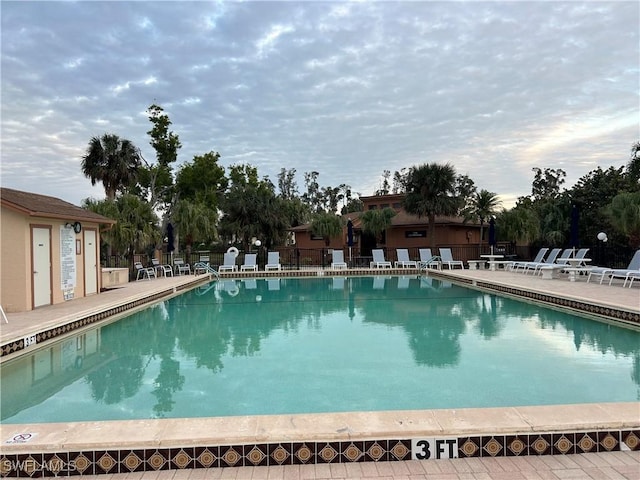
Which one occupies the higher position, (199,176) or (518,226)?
(199,176)

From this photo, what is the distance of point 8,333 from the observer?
647 cm

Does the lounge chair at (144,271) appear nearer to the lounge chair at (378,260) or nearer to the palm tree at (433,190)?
the lounge chair at (378,260)

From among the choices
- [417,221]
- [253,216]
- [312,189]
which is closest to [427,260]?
[417,221]

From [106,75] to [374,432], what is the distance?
62.4ft

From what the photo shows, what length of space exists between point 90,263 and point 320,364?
28.4ft

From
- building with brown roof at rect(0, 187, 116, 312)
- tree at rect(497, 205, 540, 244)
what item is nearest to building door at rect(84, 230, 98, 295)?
building with brown roof at rect(0, 187, 116, 312)

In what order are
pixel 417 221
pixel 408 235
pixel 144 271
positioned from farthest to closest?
1. pixel 408 235
2. pixel 417 221
3. pixel 144 271

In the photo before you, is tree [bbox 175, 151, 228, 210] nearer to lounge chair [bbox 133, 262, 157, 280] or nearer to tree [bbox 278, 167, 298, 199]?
lounge chair [bbox 133, 262, 157, 280]

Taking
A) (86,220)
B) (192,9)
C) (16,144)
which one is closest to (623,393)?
(86,220)

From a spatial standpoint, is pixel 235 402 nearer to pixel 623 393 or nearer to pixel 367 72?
pixel 623 393

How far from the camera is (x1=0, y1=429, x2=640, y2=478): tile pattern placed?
2797mm

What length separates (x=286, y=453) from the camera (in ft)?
9.46

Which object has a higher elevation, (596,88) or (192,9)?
(192,9)

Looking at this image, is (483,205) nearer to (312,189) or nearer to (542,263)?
(542,263)
